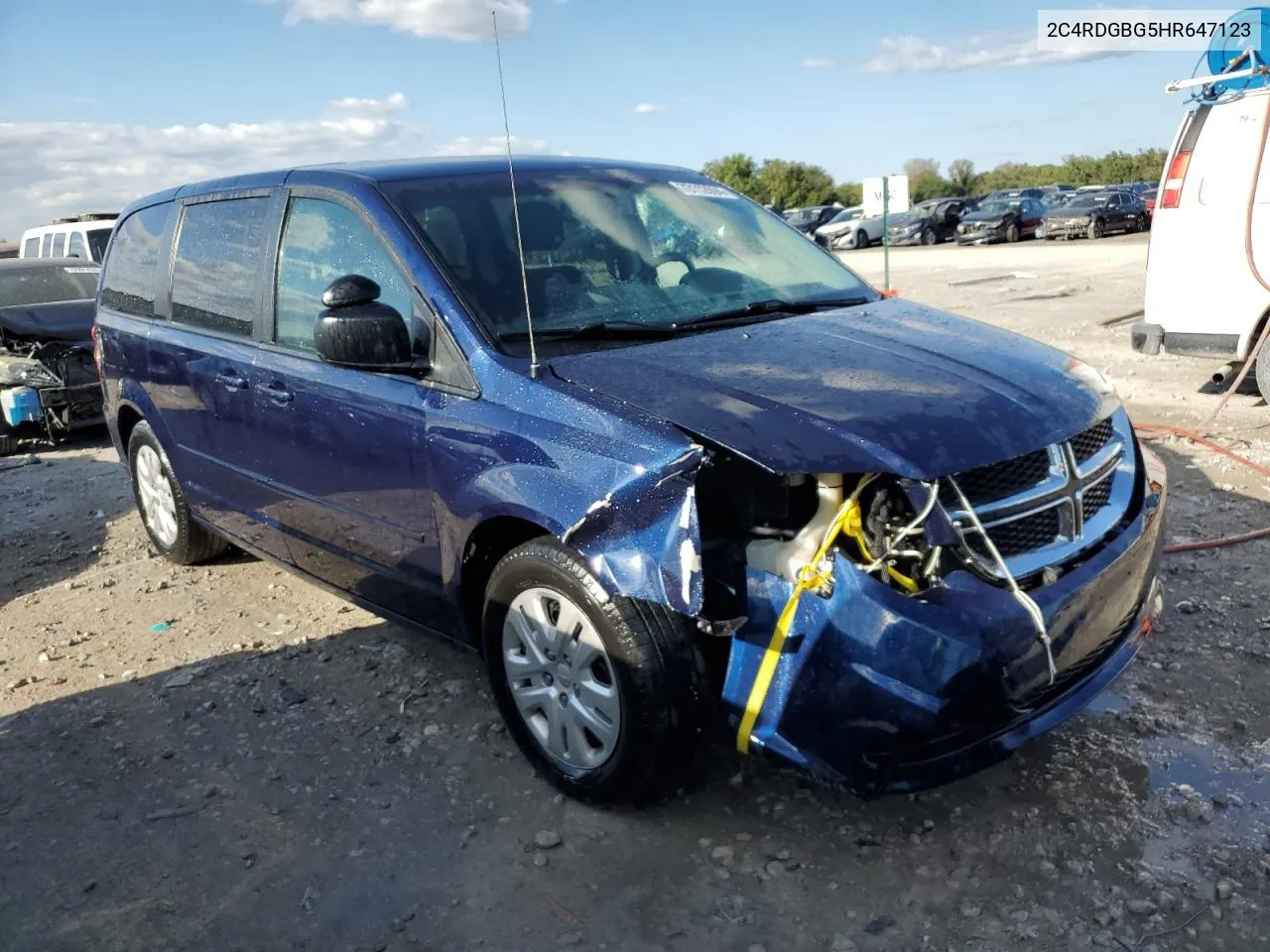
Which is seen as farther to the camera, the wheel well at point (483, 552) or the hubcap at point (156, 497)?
the hubcap at point (156, 497)

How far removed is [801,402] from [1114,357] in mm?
7836

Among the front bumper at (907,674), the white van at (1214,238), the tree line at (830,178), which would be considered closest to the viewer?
the front bumper at (907,674)

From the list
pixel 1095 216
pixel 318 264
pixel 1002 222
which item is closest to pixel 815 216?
pixel 1002 222

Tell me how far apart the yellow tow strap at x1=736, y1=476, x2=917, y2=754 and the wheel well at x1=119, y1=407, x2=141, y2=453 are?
410cm

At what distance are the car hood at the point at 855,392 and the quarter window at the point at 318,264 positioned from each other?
79cm

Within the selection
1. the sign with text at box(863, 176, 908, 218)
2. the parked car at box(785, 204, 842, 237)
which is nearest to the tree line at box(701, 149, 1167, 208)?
the parked car at box(785, 204, 842, 237)

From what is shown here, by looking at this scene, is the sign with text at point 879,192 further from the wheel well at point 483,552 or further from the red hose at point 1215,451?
the wheel well at point 483,552

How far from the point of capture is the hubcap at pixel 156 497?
5.45m

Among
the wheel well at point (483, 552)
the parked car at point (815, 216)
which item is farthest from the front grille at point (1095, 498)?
the parked car at point (815, 216)

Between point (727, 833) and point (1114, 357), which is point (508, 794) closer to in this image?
point (727, 833)

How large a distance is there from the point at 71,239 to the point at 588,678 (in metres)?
14.1

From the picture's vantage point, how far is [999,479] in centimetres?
267

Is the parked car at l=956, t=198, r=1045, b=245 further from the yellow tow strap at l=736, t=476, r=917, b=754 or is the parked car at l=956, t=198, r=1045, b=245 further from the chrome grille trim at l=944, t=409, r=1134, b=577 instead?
the yellow tow strap at l=736, t=476, r=917, b=754

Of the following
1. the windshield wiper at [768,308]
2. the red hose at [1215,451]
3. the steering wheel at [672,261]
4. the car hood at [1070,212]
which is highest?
the steering wheel at [672,261]
